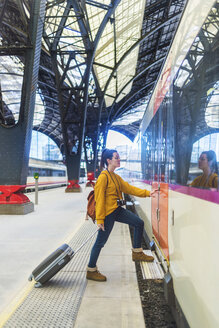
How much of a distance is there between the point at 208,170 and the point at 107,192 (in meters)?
1.96

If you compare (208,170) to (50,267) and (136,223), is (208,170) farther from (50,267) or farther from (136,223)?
(50,267)

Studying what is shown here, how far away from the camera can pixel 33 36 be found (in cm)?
990

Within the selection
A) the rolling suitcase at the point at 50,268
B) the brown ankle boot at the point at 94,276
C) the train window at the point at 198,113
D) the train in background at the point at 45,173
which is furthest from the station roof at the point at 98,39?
the train window at the point at 198,113

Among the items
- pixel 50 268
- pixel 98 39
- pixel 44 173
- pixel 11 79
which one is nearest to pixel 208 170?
pixel 50 268

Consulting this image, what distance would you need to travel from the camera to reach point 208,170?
1823 millimetres

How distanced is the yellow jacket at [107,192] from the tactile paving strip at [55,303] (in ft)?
2.68

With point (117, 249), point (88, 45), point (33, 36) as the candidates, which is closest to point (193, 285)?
point (117, 249)

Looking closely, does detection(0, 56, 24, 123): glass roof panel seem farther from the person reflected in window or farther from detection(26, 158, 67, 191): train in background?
the person reflected in window

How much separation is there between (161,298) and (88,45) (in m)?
17.1

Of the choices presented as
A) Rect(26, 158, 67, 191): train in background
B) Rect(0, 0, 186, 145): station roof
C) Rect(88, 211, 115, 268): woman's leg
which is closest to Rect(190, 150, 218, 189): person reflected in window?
Rect(88, 211, 115, 268): woman's leg

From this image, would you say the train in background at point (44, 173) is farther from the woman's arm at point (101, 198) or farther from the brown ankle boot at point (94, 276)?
the woman's arm at point (101, 198)

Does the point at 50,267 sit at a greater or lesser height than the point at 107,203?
lesser

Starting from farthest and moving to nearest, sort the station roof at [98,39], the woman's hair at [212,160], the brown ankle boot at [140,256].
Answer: the station roof at [98,39] < the brown ankle boot at [140,256] < the woman's hair at [212,160]

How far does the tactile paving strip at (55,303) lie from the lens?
8.76 ft
